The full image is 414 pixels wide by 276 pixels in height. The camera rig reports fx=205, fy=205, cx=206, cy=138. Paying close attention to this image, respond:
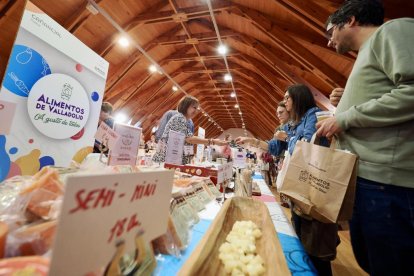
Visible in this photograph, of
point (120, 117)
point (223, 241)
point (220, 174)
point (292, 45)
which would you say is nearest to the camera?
point (223, 241)

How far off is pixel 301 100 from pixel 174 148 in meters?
1.19

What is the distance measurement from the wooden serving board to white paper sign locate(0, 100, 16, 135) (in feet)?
4.07

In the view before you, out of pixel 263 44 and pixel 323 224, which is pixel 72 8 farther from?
pixel 323 224

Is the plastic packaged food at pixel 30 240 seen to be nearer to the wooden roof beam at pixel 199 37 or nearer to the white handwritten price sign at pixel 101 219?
the white handwritten price sign at pixel 101 219

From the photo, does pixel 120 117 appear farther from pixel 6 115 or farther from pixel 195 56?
pixel 6 115

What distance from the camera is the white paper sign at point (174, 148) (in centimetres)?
186

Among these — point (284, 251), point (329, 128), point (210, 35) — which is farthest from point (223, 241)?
point (210, 35)

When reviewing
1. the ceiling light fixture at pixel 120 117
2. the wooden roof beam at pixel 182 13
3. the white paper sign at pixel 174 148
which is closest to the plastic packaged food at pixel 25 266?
the white paper sign at pixel 174 148

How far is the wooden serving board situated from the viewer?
536 mm

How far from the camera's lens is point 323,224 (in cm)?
131

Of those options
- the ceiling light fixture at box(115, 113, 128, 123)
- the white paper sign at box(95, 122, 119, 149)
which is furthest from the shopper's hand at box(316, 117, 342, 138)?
the ceiling light fixture at box(115, 113, 128, 123)

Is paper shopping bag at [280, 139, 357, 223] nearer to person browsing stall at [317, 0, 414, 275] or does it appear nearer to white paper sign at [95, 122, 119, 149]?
person browsing stall at [317, 0, 414, 275]

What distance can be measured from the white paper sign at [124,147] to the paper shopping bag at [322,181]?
0.91m

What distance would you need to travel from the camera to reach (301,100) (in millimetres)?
1705
